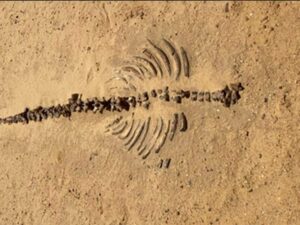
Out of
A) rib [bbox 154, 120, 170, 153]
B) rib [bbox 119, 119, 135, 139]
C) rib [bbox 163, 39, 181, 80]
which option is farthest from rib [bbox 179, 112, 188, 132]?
rib [bbox 119, 119, 135, 139]

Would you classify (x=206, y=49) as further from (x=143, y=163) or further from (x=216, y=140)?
(x=143, y=163)

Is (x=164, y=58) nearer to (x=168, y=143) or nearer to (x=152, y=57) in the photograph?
(x=152, y=57)

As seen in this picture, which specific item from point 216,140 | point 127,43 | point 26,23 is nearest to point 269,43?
point 216,140

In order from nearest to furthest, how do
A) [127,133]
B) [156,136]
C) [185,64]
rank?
[185,64]
[156,136]
[127,133]

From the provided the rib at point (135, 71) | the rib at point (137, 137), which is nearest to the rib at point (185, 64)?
the rib at point (135, 71)


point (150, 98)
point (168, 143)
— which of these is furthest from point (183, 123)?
point (150, 98)

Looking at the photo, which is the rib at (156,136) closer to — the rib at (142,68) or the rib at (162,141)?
the rib at (162,141)
